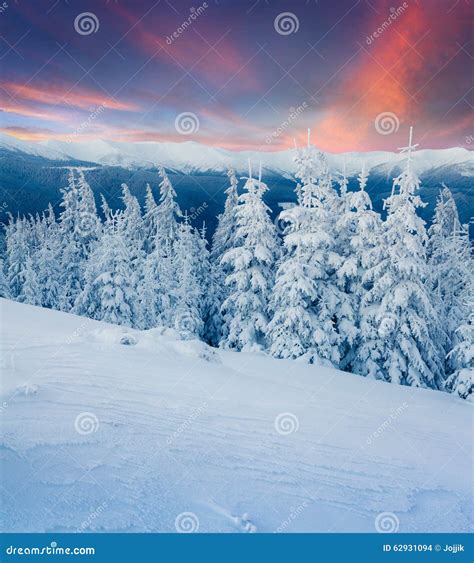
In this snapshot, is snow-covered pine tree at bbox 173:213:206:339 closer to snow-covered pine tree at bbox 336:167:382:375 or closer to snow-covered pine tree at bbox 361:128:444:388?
snow-covered pine tree at bbox 336:167:382:375

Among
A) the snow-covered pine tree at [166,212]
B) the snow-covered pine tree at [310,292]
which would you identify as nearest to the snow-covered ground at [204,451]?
the snow-covered pine tree at [310,292]

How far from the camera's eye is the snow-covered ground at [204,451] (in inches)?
149

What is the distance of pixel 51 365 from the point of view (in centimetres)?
599

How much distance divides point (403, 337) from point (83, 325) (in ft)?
36.4

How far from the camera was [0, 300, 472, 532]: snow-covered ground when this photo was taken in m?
3.79

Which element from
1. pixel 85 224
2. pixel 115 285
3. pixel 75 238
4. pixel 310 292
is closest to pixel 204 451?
pixel 310 292

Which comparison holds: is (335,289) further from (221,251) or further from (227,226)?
(227,226)

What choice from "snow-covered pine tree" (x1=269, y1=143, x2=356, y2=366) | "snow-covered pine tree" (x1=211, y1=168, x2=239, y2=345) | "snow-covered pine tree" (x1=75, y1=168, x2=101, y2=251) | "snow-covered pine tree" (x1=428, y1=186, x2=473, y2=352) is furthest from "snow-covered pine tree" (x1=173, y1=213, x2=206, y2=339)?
"snow-covered pine tree" (x1=428, y1=186, x2=473, y2=352)

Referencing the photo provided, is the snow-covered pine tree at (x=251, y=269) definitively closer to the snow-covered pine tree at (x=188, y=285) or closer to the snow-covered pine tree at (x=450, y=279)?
the snow-covered pine tree at (x=188, y=285)

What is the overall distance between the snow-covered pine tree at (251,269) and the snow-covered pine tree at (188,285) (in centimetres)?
542

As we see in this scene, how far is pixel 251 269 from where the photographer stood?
61.0 feet

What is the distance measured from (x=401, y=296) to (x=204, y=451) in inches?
457
